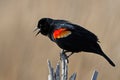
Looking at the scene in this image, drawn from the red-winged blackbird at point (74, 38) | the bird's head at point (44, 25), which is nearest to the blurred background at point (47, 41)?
the bird's head at point (44, 25)

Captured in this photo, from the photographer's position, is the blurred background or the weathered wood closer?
the weathered wood

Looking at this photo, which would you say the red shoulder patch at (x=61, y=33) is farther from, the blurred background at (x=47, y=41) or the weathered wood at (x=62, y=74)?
the blurred background at (x=47, y=41)

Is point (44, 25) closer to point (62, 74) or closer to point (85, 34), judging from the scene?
point (85, 34)

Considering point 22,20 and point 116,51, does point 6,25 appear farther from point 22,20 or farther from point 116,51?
point 116,51

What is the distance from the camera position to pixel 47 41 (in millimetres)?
7262

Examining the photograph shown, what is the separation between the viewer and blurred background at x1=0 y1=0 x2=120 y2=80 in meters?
6.80

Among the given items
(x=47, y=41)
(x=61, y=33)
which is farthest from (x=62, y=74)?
(x=47, y=41)

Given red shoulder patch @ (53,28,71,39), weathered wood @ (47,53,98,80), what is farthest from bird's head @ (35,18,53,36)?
weathered wood @ (47,53,98,80)

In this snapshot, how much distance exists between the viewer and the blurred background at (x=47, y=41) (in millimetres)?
6805

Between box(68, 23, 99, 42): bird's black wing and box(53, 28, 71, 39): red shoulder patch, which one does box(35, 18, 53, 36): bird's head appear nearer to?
box(53, 28, 71, 39): red shoulder patch

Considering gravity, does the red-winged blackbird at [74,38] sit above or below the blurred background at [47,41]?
above

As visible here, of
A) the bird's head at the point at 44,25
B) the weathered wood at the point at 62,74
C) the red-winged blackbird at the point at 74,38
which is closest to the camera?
the weathered wood at the point at 62,74

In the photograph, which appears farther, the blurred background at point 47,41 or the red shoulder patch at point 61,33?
the blurred background at point 47,41

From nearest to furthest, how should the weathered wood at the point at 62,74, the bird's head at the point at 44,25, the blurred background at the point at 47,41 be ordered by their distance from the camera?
the weathered wood at the point at 62,74, the bird's head at the point at 44,25, the blurred background at the point at 47,41
